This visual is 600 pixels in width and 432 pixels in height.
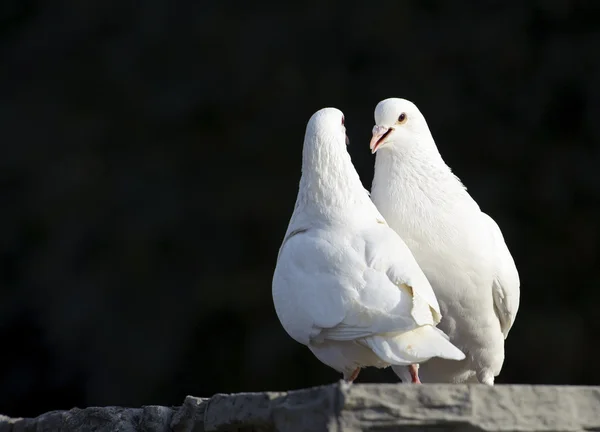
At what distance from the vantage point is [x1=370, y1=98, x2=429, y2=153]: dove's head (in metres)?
3.91

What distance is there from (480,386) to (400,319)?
419 mm

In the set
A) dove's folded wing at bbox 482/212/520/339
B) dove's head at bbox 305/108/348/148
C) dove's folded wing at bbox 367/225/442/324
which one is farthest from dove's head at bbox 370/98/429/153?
dove's folded wing at bbox 367/225/442/324

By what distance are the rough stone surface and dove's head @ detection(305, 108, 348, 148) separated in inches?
38.9

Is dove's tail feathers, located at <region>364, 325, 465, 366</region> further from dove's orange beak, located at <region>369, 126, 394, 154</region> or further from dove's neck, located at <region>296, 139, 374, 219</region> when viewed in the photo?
dove's orange beak, located at <region>369, 126, 394, 154</region>

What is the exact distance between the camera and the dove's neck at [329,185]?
345cm

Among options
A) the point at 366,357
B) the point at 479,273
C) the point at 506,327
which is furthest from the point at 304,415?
the point at 506,327

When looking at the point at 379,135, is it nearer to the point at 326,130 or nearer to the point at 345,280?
the point at 326,130

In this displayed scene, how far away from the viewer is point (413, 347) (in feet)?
9.86

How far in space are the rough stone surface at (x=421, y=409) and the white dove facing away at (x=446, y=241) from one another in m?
1.00

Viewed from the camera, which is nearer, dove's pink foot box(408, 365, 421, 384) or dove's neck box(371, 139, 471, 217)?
dove's pink foot box(408, 365, 421, 384)

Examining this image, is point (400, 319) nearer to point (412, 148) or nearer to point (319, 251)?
point (319, 251)

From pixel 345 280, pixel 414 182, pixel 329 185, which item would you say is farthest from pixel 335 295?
pixel 414 182

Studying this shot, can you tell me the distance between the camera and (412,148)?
3943 mm

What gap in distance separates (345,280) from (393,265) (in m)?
0.16
